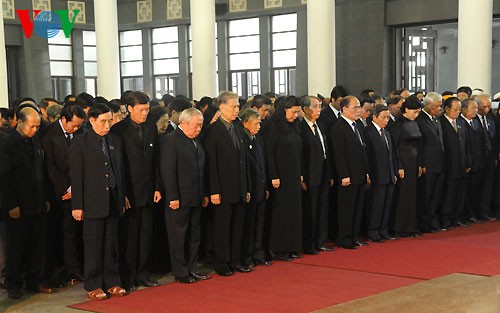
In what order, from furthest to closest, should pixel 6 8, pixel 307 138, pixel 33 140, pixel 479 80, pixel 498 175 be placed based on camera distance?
pixel 6 8, pixel 479 80, pixel 498 175, pixel 307 138, pixel 33 140

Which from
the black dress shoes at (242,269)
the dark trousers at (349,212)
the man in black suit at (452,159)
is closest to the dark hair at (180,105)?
the black dress shoes at (242,269)

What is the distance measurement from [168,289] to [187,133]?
65.1 inches

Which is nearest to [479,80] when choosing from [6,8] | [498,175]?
[498,175]

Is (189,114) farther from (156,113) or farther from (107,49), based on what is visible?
(107,49)

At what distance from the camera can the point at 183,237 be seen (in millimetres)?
8102

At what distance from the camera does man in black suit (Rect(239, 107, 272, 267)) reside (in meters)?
8.79

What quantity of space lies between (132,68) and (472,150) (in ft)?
59.7

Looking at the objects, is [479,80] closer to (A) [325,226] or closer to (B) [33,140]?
(A) [325,226]

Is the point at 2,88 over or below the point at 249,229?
over

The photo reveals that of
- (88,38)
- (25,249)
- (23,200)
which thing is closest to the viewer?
(23,200)

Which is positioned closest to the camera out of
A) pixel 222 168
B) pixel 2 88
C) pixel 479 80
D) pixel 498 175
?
pixel 222 168

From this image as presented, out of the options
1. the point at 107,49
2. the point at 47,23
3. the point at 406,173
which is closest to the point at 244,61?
the point at 47,23

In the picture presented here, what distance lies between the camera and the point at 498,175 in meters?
12.5

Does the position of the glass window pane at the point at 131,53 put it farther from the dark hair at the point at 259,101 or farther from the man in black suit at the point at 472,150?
the dark hair at the point at 259,101
